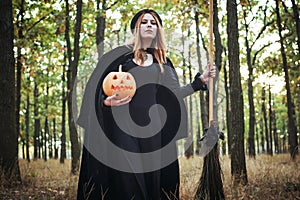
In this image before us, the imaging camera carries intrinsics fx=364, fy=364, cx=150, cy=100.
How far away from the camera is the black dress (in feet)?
11.7

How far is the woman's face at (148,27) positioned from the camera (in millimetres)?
3729

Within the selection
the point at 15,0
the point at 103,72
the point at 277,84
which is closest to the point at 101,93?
the point at 103,72

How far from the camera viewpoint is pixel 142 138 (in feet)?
12.0

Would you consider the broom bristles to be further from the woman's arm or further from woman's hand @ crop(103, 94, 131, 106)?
woman's hand @ crop(103, 94, 131, 106)

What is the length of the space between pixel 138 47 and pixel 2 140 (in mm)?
3378

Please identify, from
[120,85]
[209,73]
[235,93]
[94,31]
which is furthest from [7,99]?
[94,31]

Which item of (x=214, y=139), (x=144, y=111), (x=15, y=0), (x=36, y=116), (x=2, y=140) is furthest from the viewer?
(x=36, y=116)

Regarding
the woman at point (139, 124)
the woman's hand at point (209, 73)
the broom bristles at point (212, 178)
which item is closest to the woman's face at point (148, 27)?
the woman at point (139, 124)

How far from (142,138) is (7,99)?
3256 mm

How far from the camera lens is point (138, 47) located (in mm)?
3758

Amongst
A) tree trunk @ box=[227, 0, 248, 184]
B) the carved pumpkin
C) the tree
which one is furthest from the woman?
the tree

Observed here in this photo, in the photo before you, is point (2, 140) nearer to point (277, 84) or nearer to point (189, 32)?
point (189, 32)

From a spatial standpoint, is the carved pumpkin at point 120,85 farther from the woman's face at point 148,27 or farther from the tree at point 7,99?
the tree at point 7,99

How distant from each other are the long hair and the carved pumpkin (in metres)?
0.36
